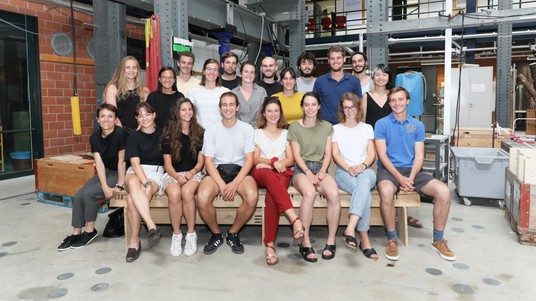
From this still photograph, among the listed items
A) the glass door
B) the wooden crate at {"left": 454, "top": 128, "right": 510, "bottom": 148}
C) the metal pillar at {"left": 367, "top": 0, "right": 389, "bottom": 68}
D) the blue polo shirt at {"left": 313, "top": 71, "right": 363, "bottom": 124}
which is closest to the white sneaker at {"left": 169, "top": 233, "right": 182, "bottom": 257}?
the blue polo shirt at {"left": 313, "top": 71, "right": 363, "bottom": 124}

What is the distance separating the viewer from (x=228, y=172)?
3160 millimetres

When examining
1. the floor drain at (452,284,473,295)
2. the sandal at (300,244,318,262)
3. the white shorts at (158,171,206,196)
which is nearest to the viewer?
the floor drain at (452,284,473,295)

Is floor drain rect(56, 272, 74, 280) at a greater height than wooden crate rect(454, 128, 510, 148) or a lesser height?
lesser

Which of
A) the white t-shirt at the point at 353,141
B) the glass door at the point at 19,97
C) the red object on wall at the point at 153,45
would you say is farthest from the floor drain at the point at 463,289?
the glass door at the point at 19,97

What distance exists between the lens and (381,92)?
3.59 meters

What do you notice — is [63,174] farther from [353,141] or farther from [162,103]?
[353,141]

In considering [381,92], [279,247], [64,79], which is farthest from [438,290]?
[64,79]

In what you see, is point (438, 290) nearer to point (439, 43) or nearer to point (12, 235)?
point (12, 235)

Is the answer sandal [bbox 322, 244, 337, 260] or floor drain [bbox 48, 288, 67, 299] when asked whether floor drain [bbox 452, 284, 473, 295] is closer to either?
sandal [bbox 322, 244, 337, 260]

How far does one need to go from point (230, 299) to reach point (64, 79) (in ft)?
18.7

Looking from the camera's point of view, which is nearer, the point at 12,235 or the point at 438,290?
the point at 438,290

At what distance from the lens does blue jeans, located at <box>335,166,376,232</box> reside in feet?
9.60

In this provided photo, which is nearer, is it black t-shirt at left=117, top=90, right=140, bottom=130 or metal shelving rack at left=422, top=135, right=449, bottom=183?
black t-shirt at left=117, top=90, right=140, bottom=130

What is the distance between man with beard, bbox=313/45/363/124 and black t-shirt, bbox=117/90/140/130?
171 centimetres
